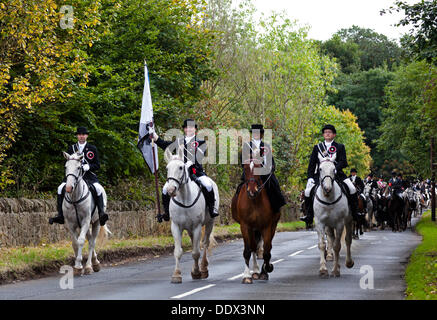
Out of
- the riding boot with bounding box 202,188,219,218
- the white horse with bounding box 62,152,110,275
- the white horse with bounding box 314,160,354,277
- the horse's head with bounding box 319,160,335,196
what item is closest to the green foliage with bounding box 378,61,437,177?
the white horse with bounding box 314,160,354,277

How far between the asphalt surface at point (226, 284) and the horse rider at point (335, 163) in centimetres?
155

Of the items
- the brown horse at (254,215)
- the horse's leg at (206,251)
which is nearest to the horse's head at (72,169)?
the horse's leg at (206,251)

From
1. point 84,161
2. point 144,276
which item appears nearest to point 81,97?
point 84,161

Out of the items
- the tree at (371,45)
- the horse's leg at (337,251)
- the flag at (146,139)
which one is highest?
the tree at (371,45)

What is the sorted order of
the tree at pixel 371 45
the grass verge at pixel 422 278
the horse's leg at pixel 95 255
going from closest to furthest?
1. the grass verge at pixel 422 278
2. the horse's leg at pixel 95 255
3. the tree at pixel 371 45

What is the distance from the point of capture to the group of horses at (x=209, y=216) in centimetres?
1434

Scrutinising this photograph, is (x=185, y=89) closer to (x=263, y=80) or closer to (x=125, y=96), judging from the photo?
(x=125, y=96)

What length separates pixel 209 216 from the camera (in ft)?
52.0

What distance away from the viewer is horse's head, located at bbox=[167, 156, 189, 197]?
44.5ft

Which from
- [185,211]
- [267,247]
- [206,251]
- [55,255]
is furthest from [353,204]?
[55,255]

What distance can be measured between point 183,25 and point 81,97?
10252 mm

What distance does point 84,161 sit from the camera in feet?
56.6

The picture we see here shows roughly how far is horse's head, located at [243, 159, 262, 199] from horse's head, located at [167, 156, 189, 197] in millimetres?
1223

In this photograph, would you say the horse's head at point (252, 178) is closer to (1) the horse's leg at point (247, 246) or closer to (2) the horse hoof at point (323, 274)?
(1) the horse's leg at point (247, 246)
